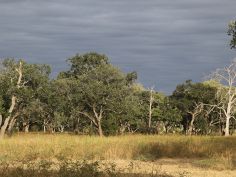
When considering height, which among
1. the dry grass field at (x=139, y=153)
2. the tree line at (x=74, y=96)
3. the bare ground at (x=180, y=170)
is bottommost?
the bare ground at (x=180, y=170)

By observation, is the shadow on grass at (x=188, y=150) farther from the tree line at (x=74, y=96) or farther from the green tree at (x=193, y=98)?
the green tree at (x=193, y=98)

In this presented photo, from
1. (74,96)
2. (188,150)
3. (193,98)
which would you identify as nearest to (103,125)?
(74,96)

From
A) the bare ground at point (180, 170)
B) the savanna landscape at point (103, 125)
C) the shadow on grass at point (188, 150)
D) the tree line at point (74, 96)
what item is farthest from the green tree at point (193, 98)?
the bare ground at point (180, 170)

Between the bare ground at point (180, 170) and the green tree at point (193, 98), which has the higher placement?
the green tree at point (193, 98)

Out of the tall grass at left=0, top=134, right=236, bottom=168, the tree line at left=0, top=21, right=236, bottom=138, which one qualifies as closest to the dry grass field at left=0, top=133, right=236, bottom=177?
the tall grass at left=0, top=134, right=236, bottom=168

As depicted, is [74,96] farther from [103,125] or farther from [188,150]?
[188,150]

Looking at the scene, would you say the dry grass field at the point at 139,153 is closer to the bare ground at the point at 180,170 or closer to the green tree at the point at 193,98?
the bare ground at the point at 180,170

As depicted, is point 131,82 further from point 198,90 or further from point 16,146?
point 16,146

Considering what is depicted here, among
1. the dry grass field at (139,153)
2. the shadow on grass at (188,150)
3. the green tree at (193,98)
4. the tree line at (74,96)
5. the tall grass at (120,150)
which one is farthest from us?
the green tree at (193,98)

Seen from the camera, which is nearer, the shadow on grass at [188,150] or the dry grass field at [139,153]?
the dry grass field at [139,153]

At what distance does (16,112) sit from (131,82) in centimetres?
1990

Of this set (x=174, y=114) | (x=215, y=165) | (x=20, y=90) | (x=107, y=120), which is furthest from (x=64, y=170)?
(x=174, y=114)

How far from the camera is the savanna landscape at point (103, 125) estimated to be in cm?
1483

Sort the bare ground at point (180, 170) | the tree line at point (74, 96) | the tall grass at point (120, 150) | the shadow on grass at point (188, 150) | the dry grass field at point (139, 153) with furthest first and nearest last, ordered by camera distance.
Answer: the tree line at point (74, 96)
the shadow on grass at point (188, 150)
the tall grass at point (120, 150)
the dry grass field at point (139, 153)
the bare ground at point (180, 170)
